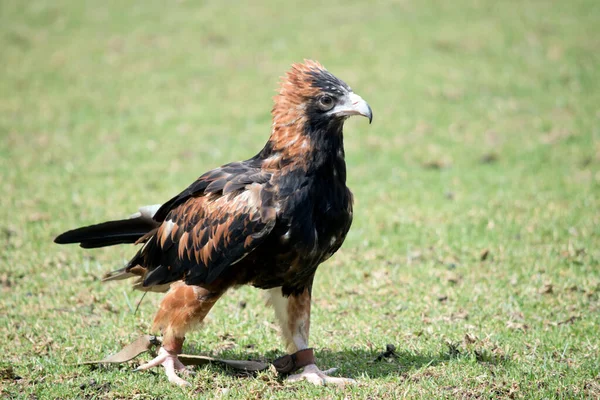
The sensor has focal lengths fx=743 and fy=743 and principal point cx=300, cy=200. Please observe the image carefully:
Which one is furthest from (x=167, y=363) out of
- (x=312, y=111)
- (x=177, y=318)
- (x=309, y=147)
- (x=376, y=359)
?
(x=312, y=111)

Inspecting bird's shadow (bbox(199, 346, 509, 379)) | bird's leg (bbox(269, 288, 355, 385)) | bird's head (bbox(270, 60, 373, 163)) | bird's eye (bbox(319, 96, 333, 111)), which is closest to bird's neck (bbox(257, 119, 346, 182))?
bird's head (bbox(270, 60, 373, 163))

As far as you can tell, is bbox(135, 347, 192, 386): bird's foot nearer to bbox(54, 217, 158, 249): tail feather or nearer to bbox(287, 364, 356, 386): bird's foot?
bbox(287, 364, 356, 386): bird's foot

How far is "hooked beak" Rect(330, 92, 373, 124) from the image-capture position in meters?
5.38

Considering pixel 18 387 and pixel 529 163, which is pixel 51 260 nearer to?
pixel 18 387

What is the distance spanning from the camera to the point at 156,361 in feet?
18.5

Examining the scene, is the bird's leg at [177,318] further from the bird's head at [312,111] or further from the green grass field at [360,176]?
the bird's head at [312,111]

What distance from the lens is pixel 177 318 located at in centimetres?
551

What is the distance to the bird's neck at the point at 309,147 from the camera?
17.9 feet

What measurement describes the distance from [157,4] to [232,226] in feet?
53.7

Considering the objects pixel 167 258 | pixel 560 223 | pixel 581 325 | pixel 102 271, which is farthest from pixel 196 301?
pixel 560 223

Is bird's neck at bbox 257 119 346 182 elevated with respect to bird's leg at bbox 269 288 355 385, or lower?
elevated

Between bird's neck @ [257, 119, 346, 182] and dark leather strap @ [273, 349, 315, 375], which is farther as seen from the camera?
dark leather strap @ [273, 349, 315, 375]

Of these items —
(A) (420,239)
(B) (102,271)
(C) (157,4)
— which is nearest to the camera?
(B) (102,271)

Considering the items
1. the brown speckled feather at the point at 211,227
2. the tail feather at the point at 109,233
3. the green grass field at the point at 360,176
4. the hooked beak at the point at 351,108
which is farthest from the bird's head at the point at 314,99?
the green grass field at the point at 360,176
